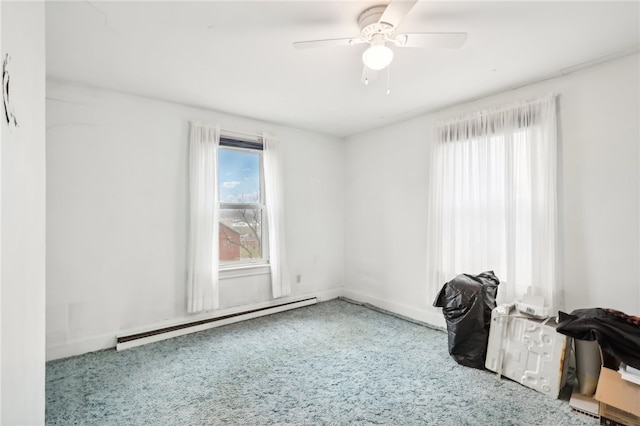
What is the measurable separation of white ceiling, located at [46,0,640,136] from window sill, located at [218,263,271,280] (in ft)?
6.18

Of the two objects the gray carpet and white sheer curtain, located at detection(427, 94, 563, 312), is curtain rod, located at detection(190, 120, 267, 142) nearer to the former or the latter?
white sheer curtain, located at detection(427, 94, 563, 312)

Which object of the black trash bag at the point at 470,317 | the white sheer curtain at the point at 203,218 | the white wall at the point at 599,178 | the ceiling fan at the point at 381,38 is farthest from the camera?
the white sheer curtain at the point at 203,218

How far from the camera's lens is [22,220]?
1.05 meters

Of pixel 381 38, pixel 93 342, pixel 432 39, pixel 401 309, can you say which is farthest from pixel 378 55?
pixel 93 342

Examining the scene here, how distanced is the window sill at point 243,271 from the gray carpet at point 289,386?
680mm

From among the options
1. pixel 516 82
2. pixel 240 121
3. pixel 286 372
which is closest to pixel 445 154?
pixel 516 82

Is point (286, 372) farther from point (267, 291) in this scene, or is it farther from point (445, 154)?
point (445, 154)

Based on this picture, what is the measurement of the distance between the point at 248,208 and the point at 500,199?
279 centimetres

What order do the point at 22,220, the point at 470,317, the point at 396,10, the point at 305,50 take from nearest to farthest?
the point at 22,220
the point at 396,10
the point at 305,50
the point at 470,317

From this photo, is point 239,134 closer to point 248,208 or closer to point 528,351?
point 248,208

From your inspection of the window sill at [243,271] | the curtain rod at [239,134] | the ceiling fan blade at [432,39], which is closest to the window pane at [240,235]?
the window sill at [243,271]

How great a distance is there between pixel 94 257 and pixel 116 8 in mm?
2121

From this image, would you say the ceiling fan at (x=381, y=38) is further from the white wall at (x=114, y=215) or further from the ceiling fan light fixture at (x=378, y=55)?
the white wall at (x=114, y=215)

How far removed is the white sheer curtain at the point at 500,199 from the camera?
256cm
